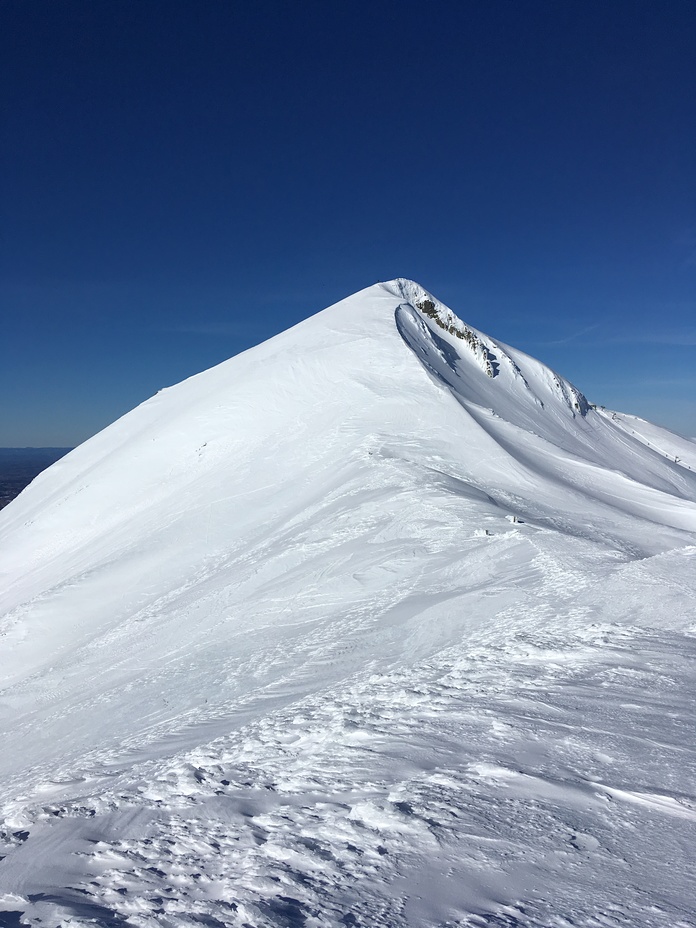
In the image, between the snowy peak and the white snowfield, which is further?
the snowy peak

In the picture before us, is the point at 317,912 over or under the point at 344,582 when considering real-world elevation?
under

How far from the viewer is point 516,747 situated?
432cm

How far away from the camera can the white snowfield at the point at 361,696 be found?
3.06 m

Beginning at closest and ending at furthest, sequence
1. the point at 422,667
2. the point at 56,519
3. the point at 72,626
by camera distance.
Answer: the point at 422,667 < the point at 72,626 < the point at 56,519

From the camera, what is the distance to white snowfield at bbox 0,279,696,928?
3059mm

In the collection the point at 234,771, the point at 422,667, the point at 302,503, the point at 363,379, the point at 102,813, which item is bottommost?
the point at 102,813

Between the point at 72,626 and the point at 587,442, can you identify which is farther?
the point at 587,442

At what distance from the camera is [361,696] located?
5617mm

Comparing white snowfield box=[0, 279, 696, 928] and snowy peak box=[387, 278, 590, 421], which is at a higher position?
snowy peak box=[387, 278, 590, 421]

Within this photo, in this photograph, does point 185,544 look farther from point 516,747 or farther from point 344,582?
point 516,747

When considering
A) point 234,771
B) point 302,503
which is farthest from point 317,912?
point 302,503

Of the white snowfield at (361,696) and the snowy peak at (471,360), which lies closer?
the white snowfield at (361,696)

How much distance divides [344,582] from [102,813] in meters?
5.85

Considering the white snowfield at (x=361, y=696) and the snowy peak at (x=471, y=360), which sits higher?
the snowy peak at (x=471, y=360)
